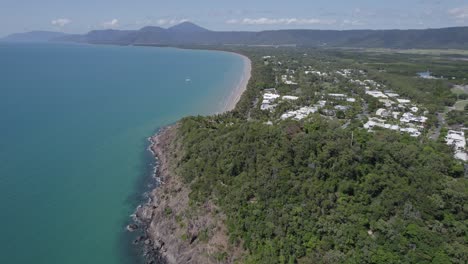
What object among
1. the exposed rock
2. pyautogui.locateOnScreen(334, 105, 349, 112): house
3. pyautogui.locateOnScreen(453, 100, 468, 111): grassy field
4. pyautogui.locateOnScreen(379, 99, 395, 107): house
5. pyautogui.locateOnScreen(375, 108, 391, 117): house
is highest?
pyautogui.locateOnScreen(379, 99, 395, 107): house

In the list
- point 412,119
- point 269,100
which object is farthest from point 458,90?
point 269,100

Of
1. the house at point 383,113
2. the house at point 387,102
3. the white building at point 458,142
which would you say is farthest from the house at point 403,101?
the white building at point 458,142

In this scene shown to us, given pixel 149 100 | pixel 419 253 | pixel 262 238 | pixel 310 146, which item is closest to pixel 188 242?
pixel 262 238

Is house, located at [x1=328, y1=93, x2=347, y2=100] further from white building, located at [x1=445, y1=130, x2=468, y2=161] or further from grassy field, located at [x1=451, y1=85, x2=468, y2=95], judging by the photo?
grassy field, located at [x1=451, y1=85, x2=468, y2=95]

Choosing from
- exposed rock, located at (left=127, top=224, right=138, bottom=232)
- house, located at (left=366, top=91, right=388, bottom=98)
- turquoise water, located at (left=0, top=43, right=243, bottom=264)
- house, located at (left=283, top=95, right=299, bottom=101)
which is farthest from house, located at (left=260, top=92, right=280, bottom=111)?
exposed rock, located at (left=127, top=224, right=138, bottom=232)

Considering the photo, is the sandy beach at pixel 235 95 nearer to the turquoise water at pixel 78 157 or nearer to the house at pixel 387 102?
the turquoise water at pixel 78 157

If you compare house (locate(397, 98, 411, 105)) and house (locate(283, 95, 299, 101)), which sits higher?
house (locate(283, 95, 299, 101))

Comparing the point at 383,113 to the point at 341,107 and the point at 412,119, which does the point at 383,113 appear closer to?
the point at 412,119
